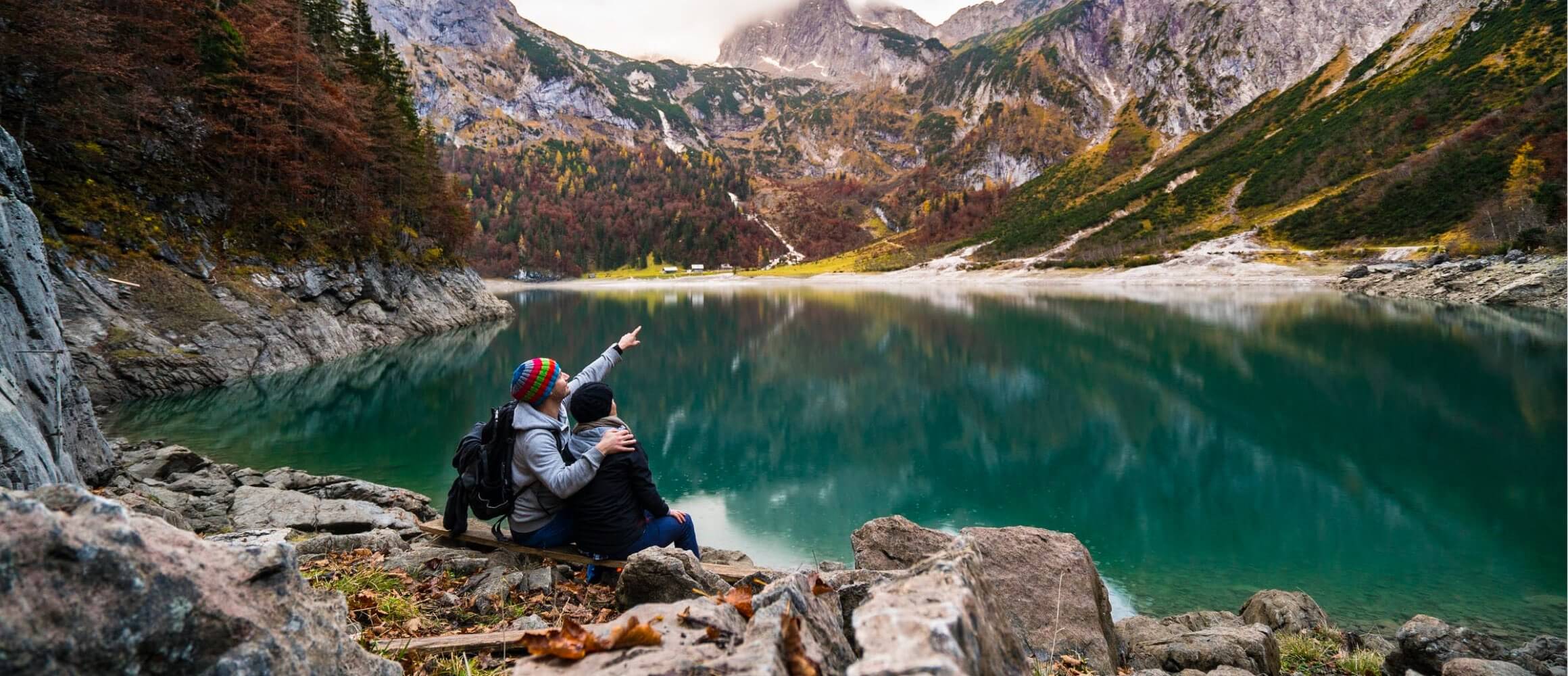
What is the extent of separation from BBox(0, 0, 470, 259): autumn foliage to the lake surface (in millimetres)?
6468

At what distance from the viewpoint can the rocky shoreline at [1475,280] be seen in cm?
3522

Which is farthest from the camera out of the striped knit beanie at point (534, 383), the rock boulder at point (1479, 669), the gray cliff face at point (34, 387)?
the gray cliff face at point (34, 387)

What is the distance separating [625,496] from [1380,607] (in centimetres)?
917

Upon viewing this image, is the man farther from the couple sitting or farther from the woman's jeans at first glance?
the woman's jeans

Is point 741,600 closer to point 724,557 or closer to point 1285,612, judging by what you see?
point 724,557

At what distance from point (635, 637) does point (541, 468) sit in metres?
3.02

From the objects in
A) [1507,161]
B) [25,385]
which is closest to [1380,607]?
[25,385]

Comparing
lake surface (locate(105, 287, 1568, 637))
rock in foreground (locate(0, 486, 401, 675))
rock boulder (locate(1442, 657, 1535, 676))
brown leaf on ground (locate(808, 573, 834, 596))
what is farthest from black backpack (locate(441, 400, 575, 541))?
rock boulder (locate(1442, 657, 1535, 676))

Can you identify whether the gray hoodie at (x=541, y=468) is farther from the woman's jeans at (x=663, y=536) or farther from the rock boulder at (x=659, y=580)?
the rock boulder at (x=659, y=580)

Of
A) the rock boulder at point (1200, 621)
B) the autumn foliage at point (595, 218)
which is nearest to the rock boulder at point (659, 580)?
the rock boulder at point (1200, 621)

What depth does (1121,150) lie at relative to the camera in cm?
16075

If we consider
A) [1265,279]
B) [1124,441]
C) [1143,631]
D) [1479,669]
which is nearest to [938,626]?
[1143,631]

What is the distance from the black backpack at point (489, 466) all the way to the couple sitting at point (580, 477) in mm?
107

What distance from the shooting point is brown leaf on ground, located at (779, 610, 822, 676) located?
2141mm
